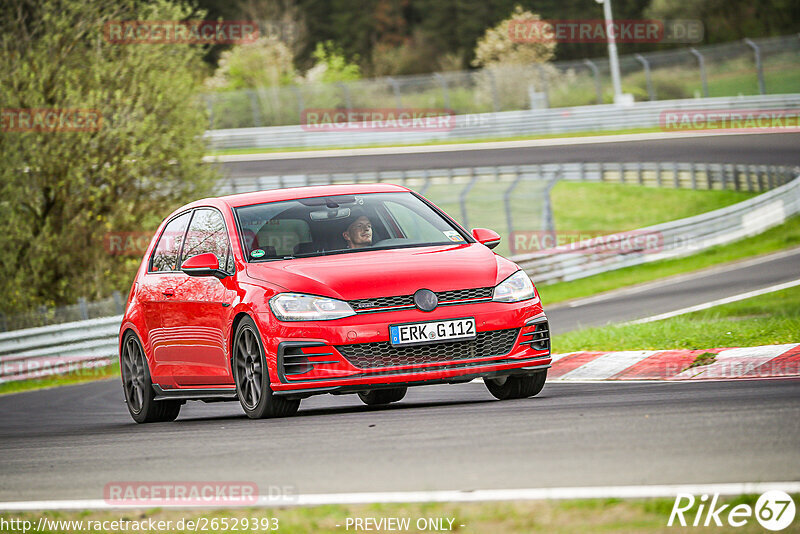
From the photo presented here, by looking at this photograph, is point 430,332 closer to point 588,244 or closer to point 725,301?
point 725,301

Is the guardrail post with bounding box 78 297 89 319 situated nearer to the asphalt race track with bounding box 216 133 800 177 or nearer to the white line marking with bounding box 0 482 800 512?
the white line marking with bounding box 0 482 800 512

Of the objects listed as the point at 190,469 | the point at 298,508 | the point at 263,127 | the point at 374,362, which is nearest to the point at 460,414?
the point at 374,362

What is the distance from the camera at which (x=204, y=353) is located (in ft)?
31.3

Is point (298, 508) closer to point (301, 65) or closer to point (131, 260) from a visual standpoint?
point (131, 260)

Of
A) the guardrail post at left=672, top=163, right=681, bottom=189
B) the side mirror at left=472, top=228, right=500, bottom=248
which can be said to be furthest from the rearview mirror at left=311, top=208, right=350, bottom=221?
the guardrail post at left=672, top=163, right=681, bottom=189

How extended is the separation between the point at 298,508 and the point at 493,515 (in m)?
0.90

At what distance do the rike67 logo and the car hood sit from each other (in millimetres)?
3967

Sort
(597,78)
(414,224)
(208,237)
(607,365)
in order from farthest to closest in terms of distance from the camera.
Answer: (597,78), (607,365), (208,237), (414,224)

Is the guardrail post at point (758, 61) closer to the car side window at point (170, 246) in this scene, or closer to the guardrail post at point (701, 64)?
the guardrail post at point (701, 64)

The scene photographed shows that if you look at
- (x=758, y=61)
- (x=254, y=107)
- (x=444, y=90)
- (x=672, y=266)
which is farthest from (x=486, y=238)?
(x=254, y=107)

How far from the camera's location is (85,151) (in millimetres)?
25422

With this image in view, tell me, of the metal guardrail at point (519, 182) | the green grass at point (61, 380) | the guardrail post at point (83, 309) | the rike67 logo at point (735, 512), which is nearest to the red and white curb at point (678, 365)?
the rike67 logo at point (735, 512)

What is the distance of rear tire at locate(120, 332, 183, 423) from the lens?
34.5 ft

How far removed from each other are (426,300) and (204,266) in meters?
1.81
